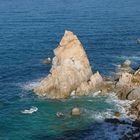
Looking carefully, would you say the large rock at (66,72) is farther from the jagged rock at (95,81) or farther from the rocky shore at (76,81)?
the jagged rock at (95,81)

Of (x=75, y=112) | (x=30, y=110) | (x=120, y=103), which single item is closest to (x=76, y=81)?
(x=120, y=103)

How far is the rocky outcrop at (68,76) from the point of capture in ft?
374

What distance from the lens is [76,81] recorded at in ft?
380

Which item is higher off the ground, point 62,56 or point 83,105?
point 62,56

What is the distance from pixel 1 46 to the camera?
5945 inches

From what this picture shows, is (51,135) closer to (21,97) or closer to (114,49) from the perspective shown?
(21,97)

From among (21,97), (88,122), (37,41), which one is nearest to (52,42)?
(37,41)

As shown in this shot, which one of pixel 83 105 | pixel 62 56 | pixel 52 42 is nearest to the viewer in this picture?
pixel 83 105

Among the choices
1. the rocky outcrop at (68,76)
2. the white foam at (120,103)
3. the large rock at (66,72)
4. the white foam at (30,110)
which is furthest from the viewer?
the large rock at (66,72)

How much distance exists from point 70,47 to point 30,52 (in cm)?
3019

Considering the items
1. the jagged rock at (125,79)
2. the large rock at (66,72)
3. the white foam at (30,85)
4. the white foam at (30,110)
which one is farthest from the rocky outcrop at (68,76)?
the white foam at (30,110)

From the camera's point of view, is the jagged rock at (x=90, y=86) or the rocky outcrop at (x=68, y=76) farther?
the rocky outcrop at (x=68, y=76)

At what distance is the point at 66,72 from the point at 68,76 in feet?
4.03

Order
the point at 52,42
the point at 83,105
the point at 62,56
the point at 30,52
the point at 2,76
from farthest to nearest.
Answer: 1. the point at 52,42
2. the point at 30,52
3. the point at 2,76
4. the point at 62,56
5. the point at 83,105
